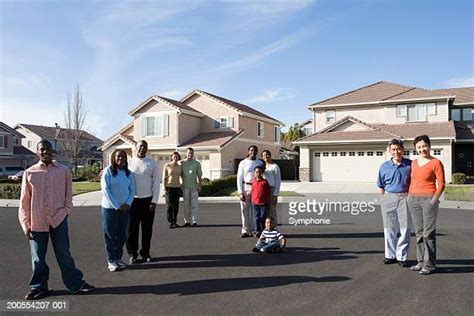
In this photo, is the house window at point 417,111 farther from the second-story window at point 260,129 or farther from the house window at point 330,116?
the second-story window at point 260,129

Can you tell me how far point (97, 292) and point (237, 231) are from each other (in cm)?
491

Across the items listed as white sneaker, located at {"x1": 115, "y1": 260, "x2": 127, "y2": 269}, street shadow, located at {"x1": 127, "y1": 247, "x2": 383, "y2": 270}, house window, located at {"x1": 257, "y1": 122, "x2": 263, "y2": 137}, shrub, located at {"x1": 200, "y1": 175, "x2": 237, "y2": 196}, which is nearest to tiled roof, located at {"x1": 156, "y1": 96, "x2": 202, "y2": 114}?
house window, located at {"x1": 257, "y1": 122, "x2": 263, "y2": 137}

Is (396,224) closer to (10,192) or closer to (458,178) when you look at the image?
(10,192)

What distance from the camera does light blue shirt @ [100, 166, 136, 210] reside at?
19.2 feet

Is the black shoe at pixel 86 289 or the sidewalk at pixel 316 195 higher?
the sidewalk at pixel 316 195

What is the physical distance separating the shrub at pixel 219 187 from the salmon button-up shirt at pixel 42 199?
1481cm

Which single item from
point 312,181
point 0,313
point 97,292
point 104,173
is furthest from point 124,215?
point 312,181

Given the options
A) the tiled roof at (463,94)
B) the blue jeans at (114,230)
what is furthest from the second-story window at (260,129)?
the blue jeans at (114,230)

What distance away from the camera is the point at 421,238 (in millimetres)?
6086

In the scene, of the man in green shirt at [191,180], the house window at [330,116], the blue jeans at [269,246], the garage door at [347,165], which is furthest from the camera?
the house window at [330,116]

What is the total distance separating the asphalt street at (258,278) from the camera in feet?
15.2

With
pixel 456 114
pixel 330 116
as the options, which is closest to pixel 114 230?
pixel 330 116

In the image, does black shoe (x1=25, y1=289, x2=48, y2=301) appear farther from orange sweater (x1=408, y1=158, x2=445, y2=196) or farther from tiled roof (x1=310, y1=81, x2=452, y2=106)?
tiled roof (x1=310, y1=81, x2=452, y2=106)

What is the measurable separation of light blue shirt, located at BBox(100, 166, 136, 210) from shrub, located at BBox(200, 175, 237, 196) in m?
13.7
